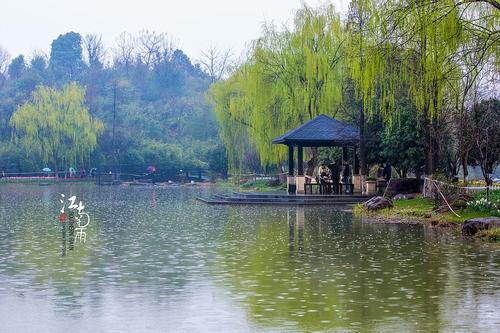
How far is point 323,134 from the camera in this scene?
39.0 metres

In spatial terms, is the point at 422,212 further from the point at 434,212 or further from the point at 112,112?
the point at 112,112

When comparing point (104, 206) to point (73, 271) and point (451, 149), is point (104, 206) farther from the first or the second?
point (73, 271)

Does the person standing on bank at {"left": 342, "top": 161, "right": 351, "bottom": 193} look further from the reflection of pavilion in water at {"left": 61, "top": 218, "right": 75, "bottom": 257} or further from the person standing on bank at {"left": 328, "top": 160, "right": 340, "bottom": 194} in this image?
the reflection of pavilion in water at {"left": 61, "top": 218, "right": 75, "bottom": 257}

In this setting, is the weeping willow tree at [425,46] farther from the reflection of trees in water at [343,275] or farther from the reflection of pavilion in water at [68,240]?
the reflection of pavilion in water at [68,240]

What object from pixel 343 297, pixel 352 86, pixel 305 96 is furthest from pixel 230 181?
pixel 343 297

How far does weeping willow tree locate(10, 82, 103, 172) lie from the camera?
243ft

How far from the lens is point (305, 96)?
45219 mm

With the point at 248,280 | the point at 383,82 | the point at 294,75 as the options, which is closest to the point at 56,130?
the point at 294,75

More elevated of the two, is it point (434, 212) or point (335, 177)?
point (335, 177)

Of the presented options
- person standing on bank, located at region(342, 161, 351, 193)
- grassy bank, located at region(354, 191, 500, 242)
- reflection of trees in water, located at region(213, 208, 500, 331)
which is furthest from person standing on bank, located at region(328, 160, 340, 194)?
reflection of trees in water, located at region(213, 208, 500, 331)

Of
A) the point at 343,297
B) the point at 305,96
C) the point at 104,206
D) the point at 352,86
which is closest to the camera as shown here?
the point at 343,297

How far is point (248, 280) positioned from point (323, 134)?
25771mm

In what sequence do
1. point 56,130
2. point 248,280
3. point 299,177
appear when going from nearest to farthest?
point 248,280
point 299,177
point 56,130

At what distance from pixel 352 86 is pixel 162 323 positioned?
31.2 meters
